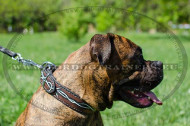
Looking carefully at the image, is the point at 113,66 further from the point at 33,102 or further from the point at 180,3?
the point at 180,3

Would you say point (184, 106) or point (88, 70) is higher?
point (88, 70)

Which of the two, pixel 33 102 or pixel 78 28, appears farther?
pixel 78 28

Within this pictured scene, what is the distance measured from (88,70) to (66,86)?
0.26 m

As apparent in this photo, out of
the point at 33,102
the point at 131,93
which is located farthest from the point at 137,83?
the point at 33,102

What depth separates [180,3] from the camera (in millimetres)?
26234

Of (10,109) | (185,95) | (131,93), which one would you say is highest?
(131,93)

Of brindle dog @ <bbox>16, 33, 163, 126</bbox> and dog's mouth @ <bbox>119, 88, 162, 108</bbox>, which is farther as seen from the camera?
dog's mouth @ <bbox>119, 88, 162, 108</bbox>

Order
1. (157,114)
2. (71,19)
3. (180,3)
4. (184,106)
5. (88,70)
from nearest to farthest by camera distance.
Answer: (88,70), (157,114), (184,106), (71,19), (180,3)

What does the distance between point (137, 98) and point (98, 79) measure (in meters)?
0.52

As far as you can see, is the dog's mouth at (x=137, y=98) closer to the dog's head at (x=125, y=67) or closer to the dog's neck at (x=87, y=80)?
the dog's head at (x=125, y=67)

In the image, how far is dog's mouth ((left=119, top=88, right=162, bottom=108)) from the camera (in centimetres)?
253

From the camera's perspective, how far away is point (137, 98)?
2592mm

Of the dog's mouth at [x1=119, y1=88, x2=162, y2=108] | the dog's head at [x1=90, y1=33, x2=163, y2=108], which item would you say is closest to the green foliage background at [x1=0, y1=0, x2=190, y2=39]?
the dog's head at [x1=90, y1=33, x2=163, y2=108]

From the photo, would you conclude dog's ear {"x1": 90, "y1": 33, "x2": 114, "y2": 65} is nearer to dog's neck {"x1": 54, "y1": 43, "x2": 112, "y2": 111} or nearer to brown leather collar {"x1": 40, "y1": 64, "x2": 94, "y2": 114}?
dog's neck {"x1": 54, "y1": 43, "x2": 112, "y2": 111}
